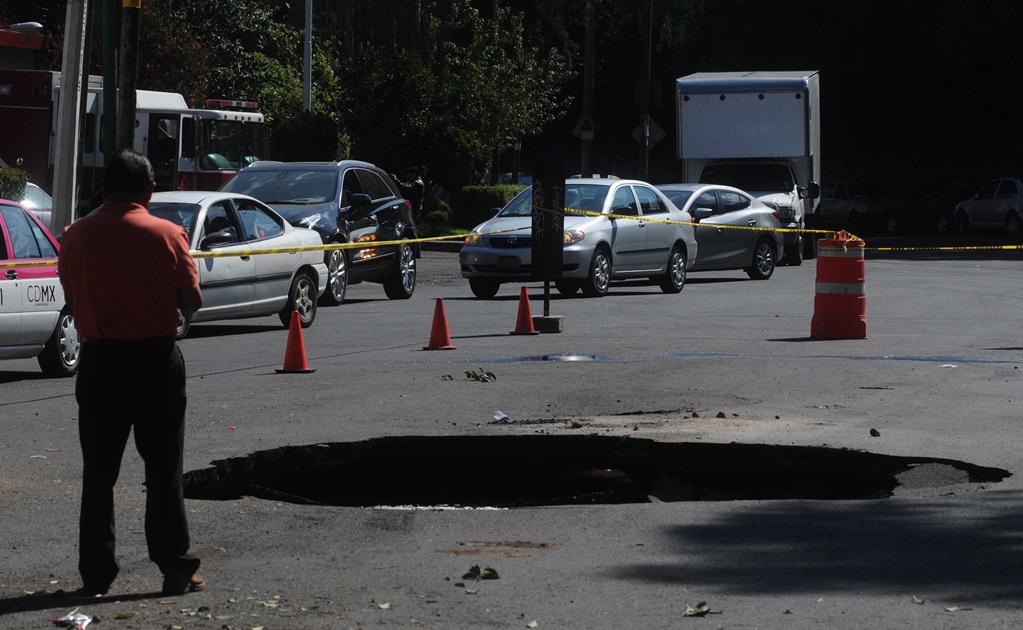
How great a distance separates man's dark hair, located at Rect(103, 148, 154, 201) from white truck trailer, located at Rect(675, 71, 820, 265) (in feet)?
77.8

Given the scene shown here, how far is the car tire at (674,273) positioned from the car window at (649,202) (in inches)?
22.8

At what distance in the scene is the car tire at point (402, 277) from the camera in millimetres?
21312

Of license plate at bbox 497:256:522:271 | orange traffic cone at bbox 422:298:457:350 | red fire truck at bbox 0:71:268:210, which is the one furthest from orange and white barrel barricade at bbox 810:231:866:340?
red fire truck at bbox 0:71:268:210

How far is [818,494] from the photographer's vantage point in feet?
28.9

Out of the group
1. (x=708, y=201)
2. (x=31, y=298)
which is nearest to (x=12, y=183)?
(x=708, y=201)

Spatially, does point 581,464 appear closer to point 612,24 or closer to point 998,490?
point 998,490

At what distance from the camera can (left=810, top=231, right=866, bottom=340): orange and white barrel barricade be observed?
51.3 feet

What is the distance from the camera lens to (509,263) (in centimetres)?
2084

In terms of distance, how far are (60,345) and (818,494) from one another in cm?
667

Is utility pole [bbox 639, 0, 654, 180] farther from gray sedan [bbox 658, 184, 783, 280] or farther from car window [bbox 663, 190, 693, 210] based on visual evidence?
car window [bbox 663, 190, 693, 210]

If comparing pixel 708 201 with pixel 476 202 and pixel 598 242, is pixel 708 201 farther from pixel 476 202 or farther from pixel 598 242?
pixel 476 202

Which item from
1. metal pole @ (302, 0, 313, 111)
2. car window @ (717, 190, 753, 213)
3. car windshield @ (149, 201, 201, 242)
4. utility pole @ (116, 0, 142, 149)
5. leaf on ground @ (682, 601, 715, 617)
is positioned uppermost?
metal pole @ (302, 0, 313, 111)

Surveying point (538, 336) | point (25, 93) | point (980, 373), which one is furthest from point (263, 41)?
point (980, 373)

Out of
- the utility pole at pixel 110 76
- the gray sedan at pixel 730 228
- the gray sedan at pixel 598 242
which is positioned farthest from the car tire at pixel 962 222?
the utility pole at pixel 110 76
